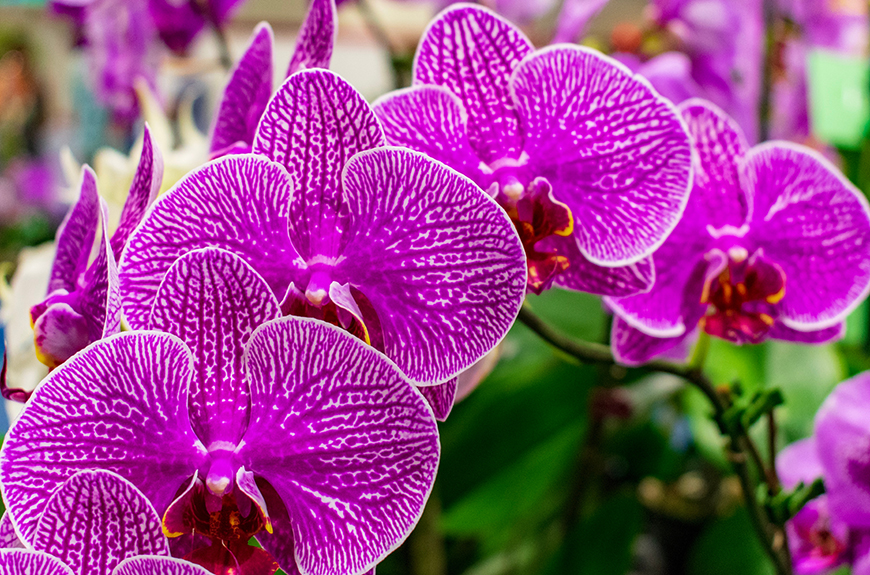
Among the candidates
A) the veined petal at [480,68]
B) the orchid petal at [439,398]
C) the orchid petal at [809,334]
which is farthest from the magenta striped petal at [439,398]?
the orchid petal at [809,334]

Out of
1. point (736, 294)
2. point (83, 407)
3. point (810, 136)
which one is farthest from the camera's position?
point (810, 136)

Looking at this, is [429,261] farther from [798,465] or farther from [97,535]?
[798,465]

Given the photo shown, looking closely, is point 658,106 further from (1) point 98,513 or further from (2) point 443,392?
(1) point 98,513

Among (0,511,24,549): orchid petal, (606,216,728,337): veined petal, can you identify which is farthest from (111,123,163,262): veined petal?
(606,216,728,337): veined petal

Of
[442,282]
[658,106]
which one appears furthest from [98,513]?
[658,106]

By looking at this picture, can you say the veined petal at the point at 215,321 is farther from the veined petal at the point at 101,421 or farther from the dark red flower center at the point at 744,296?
the dark red flower center at the point at 744,296

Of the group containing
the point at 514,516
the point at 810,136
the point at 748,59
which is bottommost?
the point at 514,516

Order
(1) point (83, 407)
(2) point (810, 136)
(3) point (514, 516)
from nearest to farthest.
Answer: (1) point (83, 407), (3) point (514, 516), (2) point (810, 136)

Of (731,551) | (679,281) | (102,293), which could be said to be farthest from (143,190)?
(731,551)
